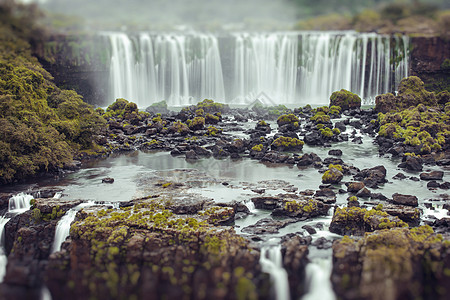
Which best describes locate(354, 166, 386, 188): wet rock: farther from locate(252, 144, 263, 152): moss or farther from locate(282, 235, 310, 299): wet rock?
locate(282, 235, 310, 299): wet rock

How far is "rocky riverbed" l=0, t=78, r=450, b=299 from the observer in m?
12.7

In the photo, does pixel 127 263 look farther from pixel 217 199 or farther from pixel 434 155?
pixel 434 155

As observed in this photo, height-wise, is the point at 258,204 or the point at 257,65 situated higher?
the point at 257,65

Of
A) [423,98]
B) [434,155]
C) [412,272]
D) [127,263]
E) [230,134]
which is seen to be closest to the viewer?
[412,272]

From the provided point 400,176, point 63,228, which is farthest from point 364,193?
point 63,228

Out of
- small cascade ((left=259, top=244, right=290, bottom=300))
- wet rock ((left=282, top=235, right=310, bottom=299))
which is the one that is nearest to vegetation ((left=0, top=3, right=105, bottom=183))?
small cascade ((left=259, top=244, right=290, bottom=300))

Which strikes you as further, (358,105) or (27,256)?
(358,105)

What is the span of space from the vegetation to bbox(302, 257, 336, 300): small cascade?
1315cm

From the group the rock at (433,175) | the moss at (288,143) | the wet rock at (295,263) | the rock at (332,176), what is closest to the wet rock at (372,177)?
the rock at (332,176)

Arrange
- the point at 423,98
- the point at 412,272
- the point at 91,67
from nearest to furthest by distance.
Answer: the point at 412,272 → the point at 423,98 → the point at 91,67

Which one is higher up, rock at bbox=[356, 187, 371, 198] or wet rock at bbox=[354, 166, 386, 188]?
wet rock at bbox=[354, 166, 386, 188]

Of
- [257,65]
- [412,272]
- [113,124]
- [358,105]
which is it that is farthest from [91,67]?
[412,272]

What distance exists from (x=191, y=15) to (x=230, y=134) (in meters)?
9.70

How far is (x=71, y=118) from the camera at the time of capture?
29.9m
